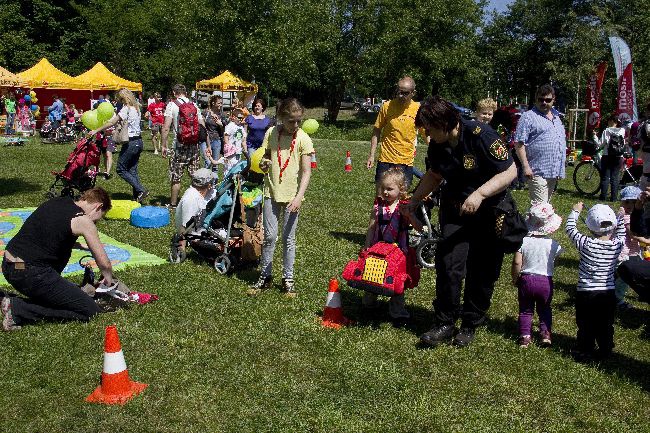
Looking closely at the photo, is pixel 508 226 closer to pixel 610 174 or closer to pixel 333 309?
pixel 333 309

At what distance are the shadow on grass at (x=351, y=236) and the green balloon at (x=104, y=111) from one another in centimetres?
441

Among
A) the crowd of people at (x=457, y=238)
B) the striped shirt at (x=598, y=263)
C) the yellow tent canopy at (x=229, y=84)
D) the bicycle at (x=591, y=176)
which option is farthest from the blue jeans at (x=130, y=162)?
the yellow tent canopy at (x=229, y=84)

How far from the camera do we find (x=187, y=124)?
34.6ft

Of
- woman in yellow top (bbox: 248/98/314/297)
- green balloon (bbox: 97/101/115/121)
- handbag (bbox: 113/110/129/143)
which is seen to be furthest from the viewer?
handbag (bbox: 113/110/129/143)

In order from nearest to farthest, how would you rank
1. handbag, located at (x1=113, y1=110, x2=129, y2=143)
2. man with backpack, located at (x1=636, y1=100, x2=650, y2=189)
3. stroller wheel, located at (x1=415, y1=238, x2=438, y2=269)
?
stroller wheel, located at (x1=415, y1=238, x2=438, y2=269) → man with backpack, located at (x1=636, y1=100, x2=650, y2=189) → handbag, located at (x1=113, y1=110, x2=129, y2=143)

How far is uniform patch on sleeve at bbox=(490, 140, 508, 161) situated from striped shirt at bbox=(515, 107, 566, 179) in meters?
2.84

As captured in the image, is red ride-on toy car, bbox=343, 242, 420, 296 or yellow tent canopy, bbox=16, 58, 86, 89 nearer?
red ride-on toy car, bbox=343, 242, 420, 296

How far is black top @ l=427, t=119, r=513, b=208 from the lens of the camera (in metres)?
4.96

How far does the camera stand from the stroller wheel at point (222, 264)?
737 centimetres

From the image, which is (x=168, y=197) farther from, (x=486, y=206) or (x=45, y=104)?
(x=45, y=104)

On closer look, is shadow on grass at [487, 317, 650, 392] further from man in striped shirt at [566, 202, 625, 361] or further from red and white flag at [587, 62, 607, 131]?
Result: red and white flag at [587, 62, 607, 131]

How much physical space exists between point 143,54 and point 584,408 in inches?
1773

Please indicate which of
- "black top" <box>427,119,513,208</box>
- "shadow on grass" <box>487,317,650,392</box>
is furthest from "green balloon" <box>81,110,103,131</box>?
"shadow on grass" <box>487,317,650,392</box>

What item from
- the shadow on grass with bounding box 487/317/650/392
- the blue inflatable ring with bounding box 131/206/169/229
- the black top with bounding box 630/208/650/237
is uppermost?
the black top with bounding box 630/208/650/237
